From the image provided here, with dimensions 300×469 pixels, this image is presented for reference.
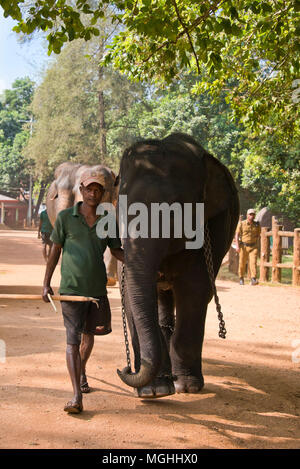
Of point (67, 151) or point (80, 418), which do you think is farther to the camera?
point (67, 151)

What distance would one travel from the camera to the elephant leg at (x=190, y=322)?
545 cm

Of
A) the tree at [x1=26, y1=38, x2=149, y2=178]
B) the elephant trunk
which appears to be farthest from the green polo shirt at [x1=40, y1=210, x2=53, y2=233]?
the tree at [x1=26, y1=38, x2=149, y2=178]

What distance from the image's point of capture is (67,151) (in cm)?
3253

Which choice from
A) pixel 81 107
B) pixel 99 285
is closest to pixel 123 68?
pixel 99 285

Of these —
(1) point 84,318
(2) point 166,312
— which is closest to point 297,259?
(2) point 166,312

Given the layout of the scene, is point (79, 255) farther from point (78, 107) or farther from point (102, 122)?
point (78, 107)

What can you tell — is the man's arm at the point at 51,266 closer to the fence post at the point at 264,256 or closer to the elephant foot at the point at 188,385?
the elephant foot at the point at 188,385

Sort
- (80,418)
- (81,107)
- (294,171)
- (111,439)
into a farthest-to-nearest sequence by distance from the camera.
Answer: (81,107)
(294,171)
(80,418)
(111,439)

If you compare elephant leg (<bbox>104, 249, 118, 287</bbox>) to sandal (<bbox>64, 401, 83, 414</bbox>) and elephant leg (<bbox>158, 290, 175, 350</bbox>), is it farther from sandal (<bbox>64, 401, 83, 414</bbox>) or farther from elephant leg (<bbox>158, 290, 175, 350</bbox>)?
sandal (<bbox>64, 401, 83, 414</bbox>)

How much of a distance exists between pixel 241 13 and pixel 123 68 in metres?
2.42

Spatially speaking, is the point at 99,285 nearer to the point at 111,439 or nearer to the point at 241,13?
the point at 111,439

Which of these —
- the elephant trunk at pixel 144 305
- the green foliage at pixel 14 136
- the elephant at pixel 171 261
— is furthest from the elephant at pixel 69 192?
the green foliage at pixel 14 136
